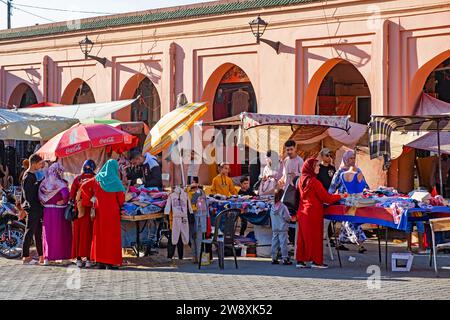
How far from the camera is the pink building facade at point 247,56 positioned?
61.4 feet

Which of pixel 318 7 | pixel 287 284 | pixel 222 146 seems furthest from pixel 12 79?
pixel 287 284

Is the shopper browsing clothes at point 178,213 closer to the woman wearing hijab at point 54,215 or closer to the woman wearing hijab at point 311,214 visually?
the woman wearing hijab at point 54,215

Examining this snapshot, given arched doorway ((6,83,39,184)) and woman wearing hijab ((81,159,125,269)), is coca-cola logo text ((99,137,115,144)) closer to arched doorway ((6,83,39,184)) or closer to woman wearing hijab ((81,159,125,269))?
woman wearing hijab ((81,159,125,269))

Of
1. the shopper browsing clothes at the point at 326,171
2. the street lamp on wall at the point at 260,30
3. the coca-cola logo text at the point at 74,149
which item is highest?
the street lamp on wall at the point at 260,30

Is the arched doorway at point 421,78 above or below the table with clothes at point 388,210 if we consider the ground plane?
above

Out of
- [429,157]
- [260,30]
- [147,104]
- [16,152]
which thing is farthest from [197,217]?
[16,152]

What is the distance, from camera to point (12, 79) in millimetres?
28125

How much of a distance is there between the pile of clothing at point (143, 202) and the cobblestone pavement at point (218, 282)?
0.84 meters

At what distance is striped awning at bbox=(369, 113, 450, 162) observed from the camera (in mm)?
14180

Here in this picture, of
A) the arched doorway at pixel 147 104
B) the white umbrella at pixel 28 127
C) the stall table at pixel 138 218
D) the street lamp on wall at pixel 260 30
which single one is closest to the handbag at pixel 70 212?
the stall table at pixel 138 218

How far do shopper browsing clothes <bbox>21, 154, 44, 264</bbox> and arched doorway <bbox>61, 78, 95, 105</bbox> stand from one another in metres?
13.2

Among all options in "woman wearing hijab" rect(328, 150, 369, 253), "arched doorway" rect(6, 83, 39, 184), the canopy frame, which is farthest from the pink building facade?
"woman wearing hijab" rect(328, 150, 369, 253)

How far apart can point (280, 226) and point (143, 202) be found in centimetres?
215

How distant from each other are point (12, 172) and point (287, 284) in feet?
55.0
